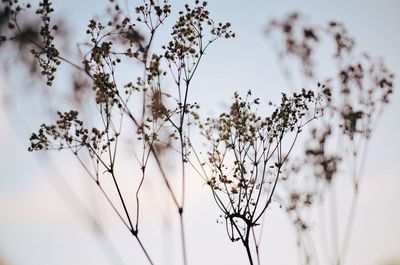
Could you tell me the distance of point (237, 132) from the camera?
8.41 metres

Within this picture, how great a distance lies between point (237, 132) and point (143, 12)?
3.05 metres

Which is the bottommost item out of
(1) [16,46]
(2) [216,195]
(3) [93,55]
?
(2) [216,195]

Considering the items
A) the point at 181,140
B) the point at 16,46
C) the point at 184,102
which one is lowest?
the point at 181,140

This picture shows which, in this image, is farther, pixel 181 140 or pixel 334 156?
pixel 334 156

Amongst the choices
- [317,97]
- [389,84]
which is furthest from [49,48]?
[389,84]

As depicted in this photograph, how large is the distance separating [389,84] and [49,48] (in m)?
7.99

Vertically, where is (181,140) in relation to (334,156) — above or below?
below

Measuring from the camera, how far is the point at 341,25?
34.5 ft

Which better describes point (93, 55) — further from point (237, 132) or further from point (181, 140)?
point (237, 132)

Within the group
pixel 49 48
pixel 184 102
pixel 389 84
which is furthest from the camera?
pixel 389 84

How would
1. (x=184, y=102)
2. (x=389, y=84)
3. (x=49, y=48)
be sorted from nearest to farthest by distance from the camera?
(x=49, y=48) < (x=184, y=102) < (x=389, y=84)

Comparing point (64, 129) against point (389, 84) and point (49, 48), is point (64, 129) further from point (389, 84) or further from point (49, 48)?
point (389, 84)

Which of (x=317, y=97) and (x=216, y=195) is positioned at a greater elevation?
(x=317, y=97)

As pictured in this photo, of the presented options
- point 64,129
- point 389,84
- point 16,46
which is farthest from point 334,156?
point 16,46
